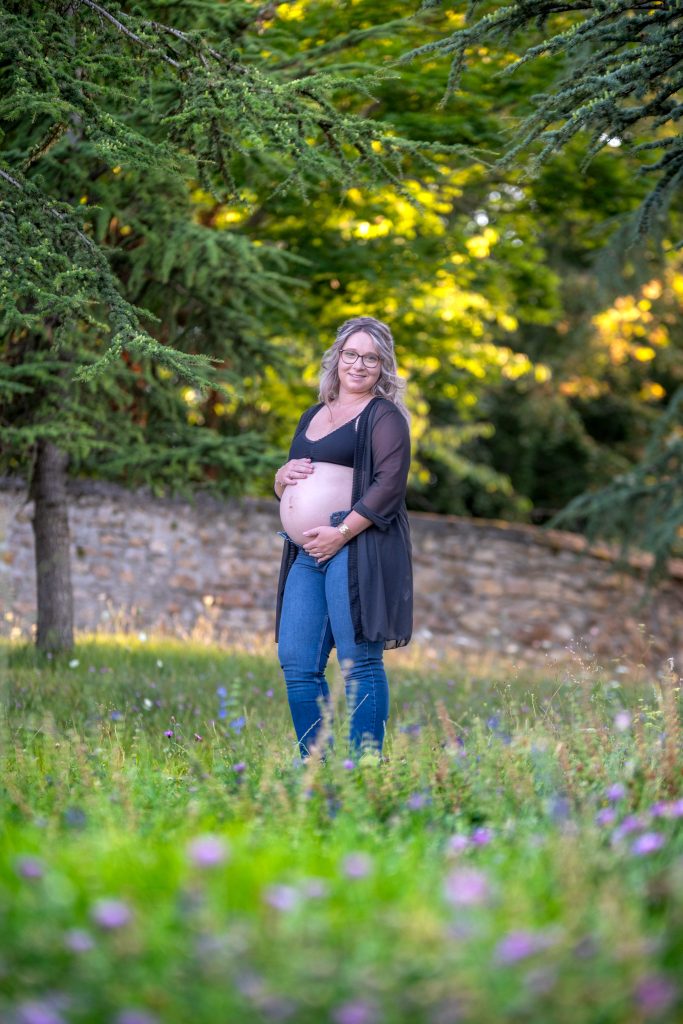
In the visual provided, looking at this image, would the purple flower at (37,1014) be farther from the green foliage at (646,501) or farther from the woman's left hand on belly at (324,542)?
the green foliage at (646,501)

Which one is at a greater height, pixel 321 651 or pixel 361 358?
pixel 361 358

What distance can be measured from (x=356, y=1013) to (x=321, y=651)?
288 cm

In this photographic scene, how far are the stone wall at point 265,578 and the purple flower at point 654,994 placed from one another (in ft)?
31.2

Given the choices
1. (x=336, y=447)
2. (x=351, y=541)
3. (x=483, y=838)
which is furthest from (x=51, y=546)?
(x=483, y=838)

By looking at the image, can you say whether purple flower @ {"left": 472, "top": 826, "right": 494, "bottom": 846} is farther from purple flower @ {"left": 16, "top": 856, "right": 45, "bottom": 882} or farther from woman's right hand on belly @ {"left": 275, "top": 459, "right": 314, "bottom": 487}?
woman's right hand on belly @ {"left": 275, "top": 459, "right": 314, "bottom": 487}

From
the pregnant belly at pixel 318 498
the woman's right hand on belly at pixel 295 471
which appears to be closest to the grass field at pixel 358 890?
the pregnant belly at pixel 318 498

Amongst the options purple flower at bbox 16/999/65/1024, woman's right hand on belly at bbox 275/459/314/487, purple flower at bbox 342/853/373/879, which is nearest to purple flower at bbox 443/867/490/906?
purple flower at bbox 342/853/373/879

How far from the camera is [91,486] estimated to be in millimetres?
12305

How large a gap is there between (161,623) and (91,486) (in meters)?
1.65

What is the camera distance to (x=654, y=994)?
71.1 inches

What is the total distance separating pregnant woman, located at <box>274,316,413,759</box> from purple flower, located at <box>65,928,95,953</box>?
2.30 metres

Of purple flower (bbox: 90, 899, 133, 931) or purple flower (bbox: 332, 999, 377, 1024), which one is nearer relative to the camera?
purple flower (bbox: 332, 999, 377, 1024)

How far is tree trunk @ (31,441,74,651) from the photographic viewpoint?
8859mm

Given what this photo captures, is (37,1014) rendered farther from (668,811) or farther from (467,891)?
(668,811)
